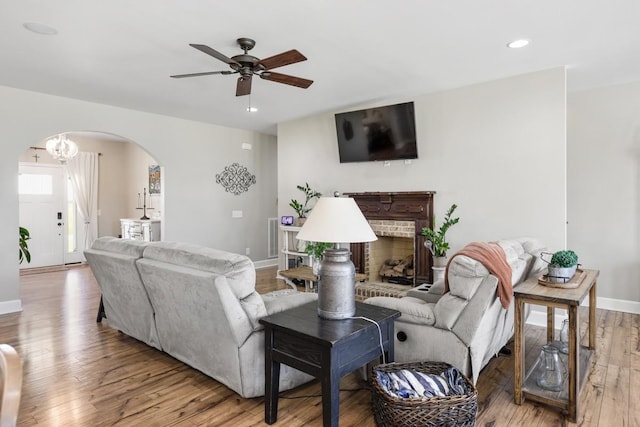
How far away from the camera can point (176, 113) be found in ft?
18.9

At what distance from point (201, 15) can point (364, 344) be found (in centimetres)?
251

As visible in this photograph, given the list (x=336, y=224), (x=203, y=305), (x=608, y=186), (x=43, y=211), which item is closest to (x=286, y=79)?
(x=336, y=224)

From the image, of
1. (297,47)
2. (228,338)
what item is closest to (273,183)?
(297,47)

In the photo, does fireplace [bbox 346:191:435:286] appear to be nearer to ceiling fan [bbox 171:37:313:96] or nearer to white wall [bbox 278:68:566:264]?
white wall [bbox 278:68:566:264]

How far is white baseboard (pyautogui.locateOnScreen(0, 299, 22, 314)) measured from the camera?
440cm

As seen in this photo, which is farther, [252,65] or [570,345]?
[252,65]

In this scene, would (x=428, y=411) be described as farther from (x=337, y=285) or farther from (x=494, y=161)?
(x=494, y=161)

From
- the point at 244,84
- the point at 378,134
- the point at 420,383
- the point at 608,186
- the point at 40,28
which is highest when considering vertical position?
the point at 40,28

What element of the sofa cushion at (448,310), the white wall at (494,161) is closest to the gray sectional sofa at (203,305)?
the sofa cushion at (448,310)

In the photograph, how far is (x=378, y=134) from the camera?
4977 millimetres

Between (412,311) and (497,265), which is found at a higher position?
(497,265)

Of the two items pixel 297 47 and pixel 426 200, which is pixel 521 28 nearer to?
pixel 297 47

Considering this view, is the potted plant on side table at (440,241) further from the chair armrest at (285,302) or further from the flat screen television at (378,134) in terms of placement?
the chair armrest at (285,302)

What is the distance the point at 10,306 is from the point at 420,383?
4823 millimetres
